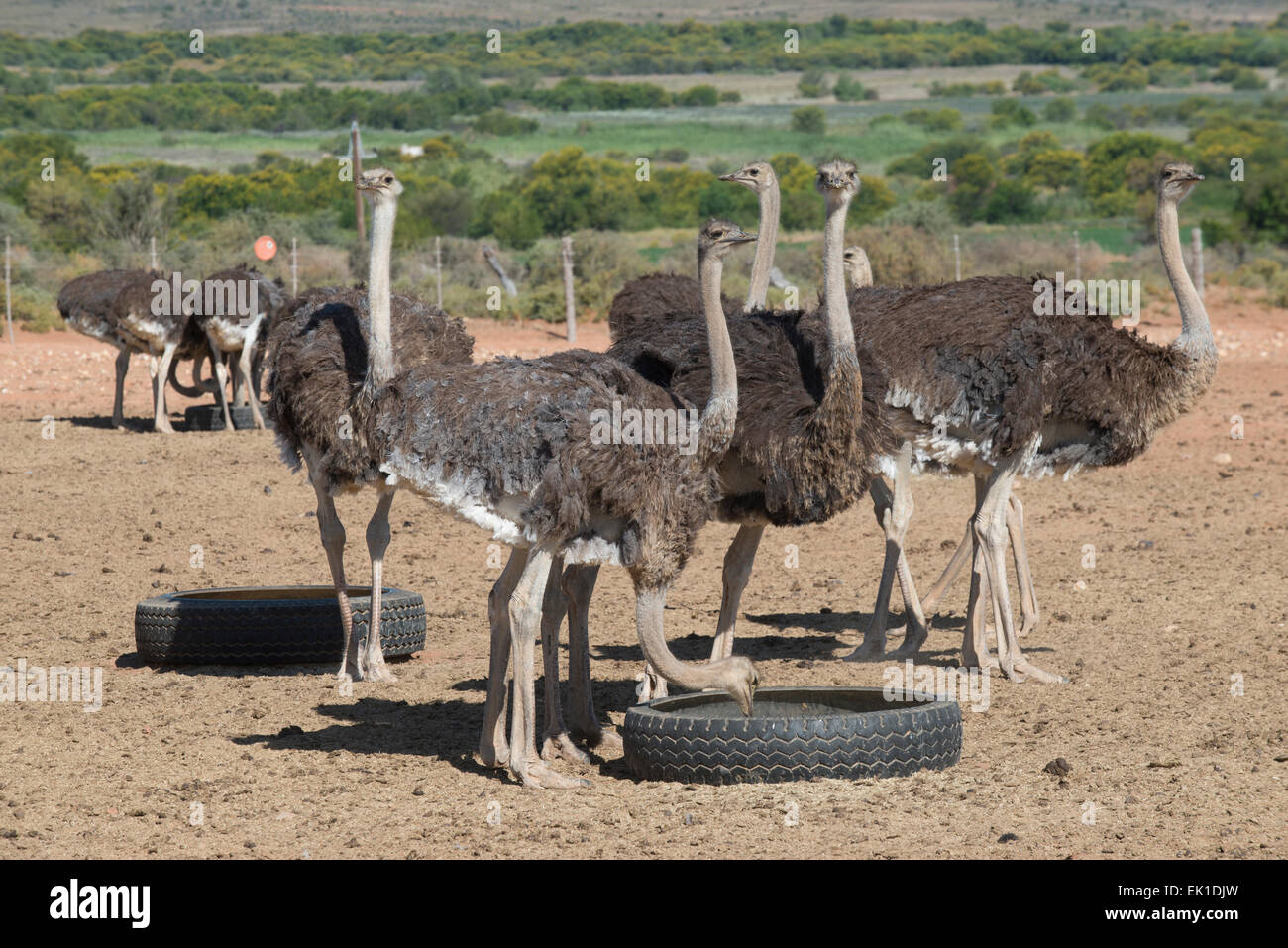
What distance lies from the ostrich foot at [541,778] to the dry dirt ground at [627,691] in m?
0.06

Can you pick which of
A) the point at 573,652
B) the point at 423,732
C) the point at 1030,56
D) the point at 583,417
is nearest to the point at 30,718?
the point at 423,732

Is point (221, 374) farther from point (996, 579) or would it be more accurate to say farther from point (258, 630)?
point (996, 579)

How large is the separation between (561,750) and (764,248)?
9.03 feet

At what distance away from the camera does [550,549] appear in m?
5.98

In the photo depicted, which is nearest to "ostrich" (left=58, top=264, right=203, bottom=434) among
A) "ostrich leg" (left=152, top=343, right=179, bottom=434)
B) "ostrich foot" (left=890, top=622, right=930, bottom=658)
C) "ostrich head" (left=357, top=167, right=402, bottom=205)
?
"ostrich leg" (left=152, top=343, right=179, bottom=434)

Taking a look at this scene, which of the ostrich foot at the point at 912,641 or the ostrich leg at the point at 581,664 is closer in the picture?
the ostrich leg at the point at 581,664

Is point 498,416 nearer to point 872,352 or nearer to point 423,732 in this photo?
point 423,732

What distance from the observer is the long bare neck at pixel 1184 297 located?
27.4 ft

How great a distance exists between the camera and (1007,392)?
25.7ft

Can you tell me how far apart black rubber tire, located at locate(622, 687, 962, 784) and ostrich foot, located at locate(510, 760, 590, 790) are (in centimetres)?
23

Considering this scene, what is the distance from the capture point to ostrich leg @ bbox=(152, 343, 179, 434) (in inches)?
631

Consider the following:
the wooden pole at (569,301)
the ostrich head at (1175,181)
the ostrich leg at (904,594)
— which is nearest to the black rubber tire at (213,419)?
the wooden pole at (569,301)

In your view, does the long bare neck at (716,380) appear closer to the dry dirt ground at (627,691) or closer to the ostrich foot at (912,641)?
the dry dirt ground at (627,691)

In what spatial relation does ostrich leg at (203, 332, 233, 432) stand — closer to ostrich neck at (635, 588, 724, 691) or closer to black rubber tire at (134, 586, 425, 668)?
black rubber tire at (134, 586, 425, 668)
